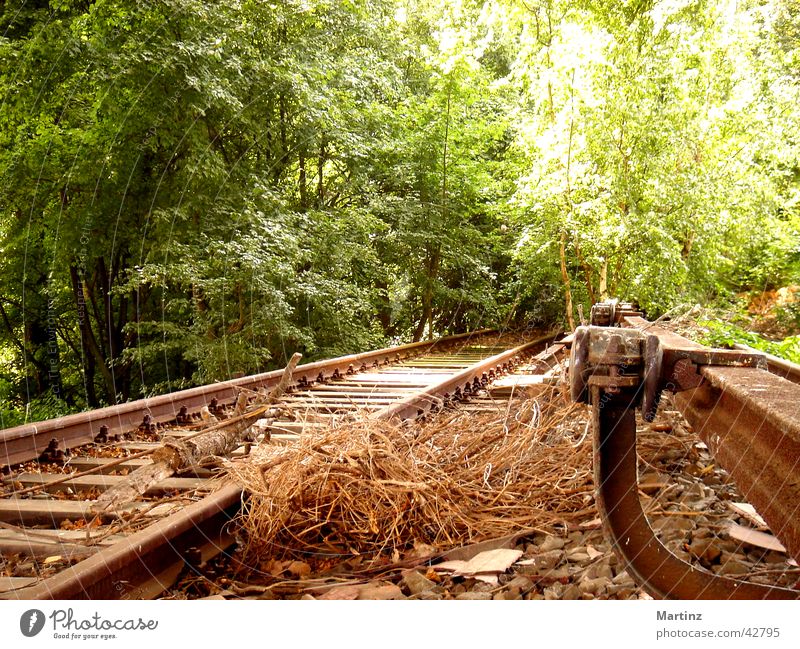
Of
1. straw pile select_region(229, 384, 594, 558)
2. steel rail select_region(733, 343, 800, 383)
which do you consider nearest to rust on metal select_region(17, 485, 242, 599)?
straw pile select_region(229, 384, 594, 558)

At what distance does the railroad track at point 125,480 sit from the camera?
5.77ft

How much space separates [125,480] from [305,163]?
8441 millimetres

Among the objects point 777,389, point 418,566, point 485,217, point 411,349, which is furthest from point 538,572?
point 485,217

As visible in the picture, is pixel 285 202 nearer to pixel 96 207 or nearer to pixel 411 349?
pixel 96 207

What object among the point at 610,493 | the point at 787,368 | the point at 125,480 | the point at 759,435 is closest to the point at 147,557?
the point at 125,480

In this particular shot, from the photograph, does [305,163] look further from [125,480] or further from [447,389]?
[125,480]

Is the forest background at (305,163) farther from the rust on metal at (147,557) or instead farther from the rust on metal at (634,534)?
the rust on metal at (634,534)

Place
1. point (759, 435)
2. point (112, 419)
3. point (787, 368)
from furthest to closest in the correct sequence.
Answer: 1. point (787, 368)
2. point (112, 419)
3. point (759, 435)

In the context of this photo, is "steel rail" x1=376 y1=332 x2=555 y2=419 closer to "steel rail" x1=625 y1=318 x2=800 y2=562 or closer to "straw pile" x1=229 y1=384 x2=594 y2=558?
"straw pile" x1=229 y1=384 x2=594 y2=558

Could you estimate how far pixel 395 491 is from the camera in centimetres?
225

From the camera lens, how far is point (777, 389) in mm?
1440

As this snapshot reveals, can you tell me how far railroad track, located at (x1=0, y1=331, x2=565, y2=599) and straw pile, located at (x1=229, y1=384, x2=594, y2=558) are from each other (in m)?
0.20

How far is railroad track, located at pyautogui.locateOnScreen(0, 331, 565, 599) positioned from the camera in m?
1.76

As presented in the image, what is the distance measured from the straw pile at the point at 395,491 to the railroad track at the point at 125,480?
20 centimetres
